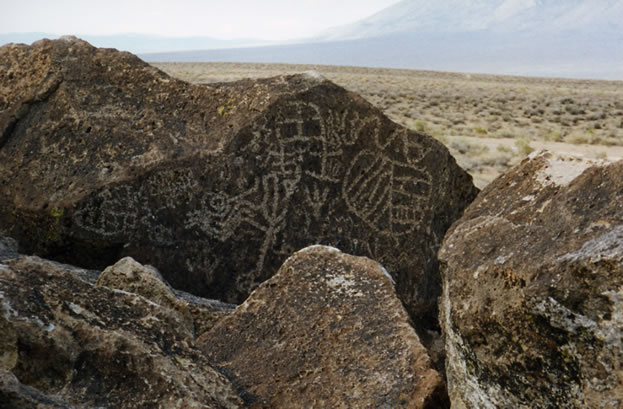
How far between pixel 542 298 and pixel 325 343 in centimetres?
137

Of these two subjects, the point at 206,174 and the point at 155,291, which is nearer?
the point at 155,291

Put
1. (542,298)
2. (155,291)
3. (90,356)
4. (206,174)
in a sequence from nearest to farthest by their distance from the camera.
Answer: (542,298) < (90,356) < (155,291) < (206,174)

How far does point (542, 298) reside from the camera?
2336 millimetres

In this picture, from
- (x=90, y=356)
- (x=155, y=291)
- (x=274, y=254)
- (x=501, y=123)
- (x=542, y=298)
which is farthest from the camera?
(x=501, y=123)

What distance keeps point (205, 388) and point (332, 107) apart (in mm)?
3488

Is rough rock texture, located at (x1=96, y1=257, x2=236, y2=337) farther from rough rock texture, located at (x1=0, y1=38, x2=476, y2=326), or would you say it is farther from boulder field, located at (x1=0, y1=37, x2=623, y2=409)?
rough rock texture, located at (x1=0, y1=38, x2=476, y2=326)

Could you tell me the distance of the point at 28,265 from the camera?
10.1ft

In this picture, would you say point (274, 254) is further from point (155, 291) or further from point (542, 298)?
point (542, 298)

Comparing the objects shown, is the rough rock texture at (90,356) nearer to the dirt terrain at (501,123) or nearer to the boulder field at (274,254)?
the boulder field at (274,254)

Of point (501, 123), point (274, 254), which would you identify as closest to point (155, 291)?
point (274, 254)

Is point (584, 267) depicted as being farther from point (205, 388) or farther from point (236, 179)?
point (236, 179)

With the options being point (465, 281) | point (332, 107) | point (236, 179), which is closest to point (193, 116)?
point (236, 179)

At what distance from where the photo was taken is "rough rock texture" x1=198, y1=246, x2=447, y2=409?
10.4ft

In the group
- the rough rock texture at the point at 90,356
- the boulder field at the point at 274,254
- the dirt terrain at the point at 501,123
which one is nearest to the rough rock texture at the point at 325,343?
the boulder field at the point at 274,254
